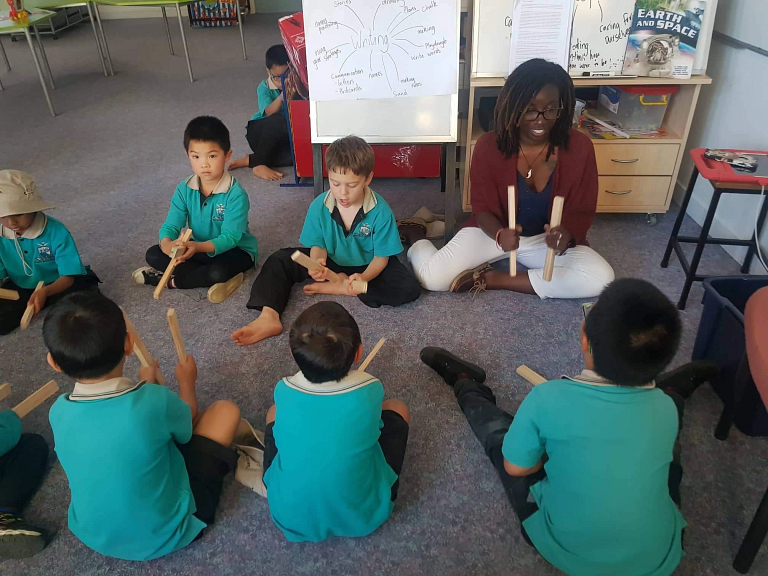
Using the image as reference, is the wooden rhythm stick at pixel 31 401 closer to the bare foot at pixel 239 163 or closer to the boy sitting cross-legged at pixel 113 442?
the boy sitting cross-legged at pixel 113 442

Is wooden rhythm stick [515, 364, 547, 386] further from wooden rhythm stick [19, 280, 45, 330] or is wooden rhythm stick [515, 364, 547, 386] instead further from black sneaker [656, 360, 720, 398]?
wooden rhythm stick [19, 280, 45, 330]

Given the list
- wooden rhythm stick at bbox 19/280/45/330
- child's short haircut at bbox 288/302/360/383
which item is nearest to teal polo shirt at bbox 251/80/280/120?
wooden rhythm stick at bbox 19/280/45/330

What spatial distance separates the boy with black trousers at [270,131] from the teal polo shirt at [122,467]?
203 centimetres

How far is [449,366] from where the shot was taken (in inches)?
65.5

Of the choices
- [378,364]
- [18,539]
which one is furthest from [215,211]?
[18,539]

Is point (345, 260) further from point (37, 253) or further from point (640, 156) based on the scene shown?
point (640, 156)

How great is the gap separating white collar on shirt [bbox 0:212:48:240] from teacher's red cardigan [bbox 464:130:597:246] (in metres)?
1.45

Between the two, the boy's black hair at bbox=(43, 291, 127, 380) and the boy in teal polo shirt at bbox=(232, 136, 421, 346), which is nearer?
the boy's black hair at bbox=(43, 291, 127, 380)

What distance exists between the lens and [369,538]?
4.18 ft

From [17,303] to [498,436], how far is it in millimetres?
1621

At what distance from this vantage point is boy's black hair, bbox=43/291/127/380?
3.58 feet

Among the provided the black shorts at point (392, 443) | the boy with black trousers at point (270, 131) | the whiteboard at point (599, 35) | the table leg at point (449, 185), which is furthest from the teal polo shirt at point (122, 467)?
the boy with black trousers at point (270, 131)

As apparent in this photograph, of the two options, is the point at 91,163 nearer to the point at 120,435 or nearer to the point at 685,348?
the point at 120,435

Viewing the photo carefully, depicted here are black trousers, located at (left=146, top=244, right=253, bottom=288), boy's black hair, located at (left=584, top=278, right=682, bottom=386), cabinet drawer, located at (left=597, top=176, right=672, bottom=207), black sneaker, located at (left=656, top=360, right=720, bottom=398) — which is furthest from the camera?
cabinet drawer, located at (left=597, top=176, right=672, bottom=207)
